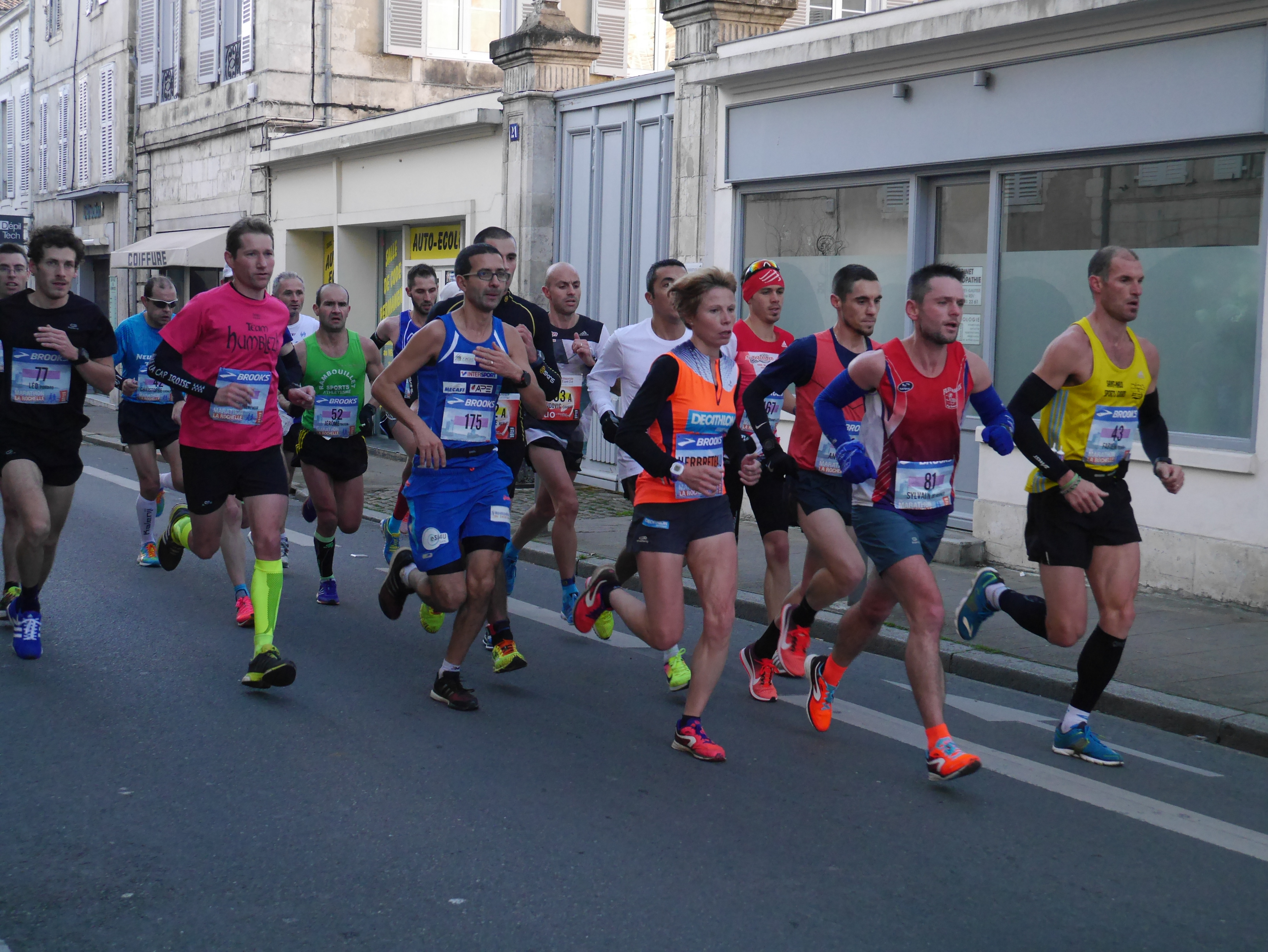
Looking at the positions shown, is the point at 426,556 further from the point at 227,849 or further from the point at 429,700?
the point at 227,849

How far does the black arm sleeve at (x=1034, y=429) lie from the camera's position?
5.36 m

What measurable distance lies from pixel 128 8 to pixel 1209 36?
25.6 meters

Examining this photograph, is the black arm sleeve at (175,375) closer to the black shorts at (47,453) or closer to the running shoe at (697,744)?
the black shorts at (47,453)

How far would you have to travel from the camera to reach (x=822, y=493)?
6141 mm

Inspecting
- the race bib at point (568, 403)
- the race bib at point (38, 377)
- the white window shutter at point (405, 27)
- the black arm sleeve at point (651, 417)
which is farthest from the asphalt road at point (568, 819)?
the white window shutter at point (405, 27)

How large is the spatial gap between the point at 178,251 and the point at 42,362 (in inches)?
727

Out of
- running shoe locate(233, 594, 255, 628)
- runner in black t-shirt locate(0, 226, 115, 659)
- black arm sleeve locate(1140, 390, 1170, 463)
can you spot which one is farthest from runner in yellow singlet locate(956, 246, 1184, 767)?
runner in black t-shirt locate(0, 226, 115, 659)

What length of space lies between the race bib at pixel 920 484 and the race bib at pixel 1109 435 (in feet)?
1.88

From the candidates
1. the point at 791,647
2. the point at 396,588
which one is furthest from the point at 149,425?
the point at 791,647

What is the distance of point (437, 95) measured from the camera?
78.0 ft

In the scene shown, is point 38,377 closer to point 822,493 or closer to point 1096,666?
point 822,493

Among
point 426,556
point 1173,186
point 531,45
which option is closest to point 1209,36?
point 1173,186

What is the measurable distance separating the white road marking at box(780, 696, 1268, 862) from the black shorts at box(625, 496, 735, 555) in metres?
1.15

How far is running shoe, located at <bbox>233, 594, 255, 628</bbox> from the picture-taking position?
764cm
